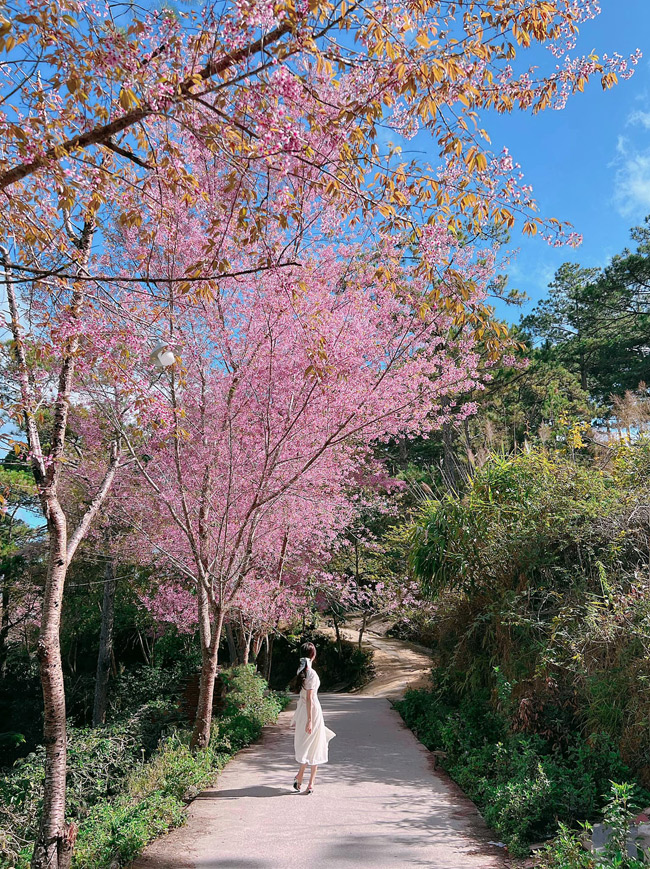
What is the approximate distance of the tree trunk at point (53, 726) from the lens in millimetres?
4230

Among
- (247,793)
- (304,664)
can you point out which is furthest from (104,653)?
(304,664)

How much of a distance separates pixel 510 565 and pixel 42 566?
38.5ft

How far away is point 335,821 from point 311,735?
3.53ft

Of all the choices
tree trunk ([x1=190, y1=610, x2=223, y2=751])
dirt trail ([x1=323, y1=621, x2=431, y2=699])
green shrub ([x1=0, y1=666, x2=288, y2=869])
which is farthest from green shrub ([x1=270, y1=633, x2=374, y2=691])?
tree trunk ([x1=190, y1=610, x2=223, y2=751])

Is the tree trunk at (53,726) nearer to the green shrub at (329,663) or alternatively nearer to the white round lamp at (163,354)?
the white round lamp at (163,354)

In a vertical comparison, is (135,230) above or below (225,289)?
above

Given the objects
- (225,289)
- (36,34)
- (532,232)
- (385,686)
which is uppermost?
(225,289)

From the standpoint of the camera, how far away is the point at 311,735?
231 inches

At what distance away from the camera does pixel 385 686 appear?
15.6m

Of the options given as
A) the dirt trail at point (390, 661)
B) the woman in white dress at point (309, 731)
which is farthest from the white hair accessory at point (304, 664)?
the dirt trail at point (390, 661)

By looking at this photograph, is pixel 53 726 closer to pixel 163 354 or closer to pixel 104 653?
pixel 163 354

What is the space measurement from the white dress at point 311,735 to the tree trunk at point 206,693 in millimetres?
1536

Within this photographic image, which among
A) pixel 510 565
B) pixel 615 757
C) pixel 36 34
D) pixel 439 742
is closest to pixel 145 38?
pixel 36 34

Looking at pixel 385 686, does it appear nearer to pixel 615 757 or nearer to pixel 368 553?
pixel 368 553
